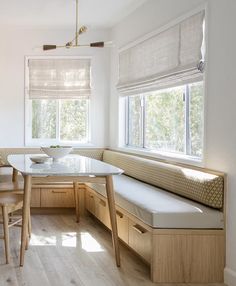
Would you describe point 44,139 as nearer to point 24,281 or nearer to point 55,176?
point 55,176

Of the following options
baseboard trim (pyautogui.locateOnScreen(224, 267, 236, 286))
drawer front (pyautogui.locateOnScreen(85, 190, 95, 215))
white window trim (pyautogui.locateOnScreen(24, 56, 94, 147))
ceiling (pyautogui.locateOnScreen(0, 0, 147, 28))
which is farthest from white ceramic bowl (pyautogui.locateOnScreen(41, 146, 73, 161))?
white window trim (pyautogui.locateOnScreen(24, 56, 94, 147))

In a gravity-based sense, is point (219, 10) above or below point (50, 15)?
below

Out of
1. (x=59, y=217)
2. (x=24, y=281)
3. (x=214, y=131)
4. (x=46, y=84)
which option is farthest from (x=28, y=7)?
(x=24, y=281)

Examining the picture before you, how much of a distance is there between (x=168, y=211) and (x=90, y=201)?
2329 millimetres

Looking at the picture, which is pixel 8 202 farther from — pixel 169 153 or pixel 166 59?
pixel 166 59

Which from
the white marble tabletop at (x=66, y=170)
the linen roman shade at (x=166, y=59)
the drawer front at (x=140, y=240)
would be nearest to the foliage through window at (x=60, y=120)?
the linen roman shade at (x=166, y=59)

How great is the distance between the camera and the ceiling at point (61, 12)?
5.21 metres

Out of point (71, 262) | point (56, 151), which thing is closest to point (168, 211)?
point (71, 262)

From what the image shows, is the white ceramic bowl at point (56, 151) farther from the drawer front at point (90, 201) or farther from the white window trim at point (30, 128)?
the white window trim at point (30, 128)

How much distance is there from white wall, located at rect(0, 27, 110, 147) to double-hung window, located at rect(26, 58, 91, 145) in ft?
0.35

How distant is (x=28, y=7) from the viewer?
17.7 ft

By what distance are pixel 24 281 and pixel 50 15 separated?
144 inches

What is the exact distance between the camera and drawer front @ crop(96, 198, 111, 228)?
4.66 m

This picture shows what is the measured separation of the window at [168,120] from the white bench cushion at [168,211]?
0.61 meters
